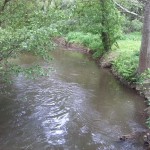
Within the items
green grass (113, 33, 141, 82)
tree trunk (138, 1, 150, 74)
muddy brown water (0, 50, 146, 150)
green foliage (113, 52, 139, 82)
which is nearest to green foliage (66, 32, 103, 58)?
green grass (113, 33, 141, 82)

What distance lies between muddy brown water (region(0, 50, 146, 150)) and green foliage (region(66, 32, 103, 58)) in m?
6.35

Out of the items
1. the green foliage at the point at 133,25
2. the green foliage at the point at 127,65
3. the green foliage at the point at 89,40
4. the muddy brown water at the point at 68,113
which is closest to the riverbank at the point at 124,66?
the green foliage at the point at 127,65

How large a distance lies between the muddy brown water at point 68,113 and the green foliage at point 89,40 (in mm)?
6346

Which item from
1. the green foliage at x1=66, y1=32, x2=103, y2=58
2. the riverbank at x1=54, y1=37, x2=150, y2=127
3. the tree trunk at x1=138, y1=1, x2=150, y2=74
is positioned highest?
the tree trunk at x1=138, y1=1, x2=150, y2=74

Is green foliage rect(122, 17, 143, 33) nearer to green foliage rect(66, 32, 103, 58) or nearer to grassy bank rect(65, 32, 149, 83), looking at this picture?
grassy bank rect(65, 32, 149, 83)

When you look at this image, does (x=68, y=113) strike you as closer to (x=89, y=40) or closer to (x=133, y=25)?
(x=89, y=40)

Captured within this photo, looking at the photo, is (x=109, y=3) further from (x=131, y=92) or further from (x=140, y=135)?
(x=140, y=135)

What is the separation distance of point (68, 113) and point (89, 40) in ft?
58.7

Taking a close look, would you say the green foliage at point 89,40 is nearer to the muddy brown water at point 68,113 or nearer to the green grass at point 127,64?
the green grass at point 127,64

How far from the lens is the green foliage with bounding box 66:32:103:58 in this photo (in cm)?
2552

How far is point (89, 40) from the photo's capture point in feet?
98.2

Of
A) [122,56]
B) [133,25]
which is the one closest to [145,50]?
[122,56]

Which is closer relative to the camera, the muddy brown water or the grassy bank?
the muddy brown water

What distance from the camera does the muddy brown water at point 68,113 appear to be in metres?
10.2
